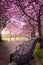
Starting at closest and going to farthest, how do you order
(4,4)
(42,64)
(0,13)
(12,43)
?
(42,64) → (4,4) → (0,13) → (12,43)

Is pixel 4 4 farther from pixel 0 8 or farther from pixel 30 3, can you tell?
pixel 30 3

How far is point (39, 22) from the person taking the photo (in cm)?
882

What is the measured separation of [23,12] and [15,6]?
1.06 feet

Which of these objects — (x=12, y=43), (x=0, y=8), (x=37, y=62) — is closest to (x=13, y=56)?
(x=37, y=62)

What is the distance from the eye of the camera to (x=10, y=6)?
8164mm

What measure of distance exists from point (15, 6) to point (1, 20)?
78 cm

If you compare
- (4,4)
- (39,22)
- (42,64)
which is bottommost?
(42,64)

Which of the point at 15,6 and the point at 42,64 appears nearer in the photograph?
the point at 42,64

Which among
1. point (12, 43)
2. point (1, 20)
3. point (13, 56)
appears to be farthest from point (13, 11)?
point (12, 43)

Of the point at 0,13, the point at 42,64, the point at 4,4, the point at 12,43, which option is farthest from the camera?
the point at 12,43

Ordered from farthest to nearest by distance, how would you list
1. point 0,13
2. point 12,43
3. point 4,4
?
point 12,43
point 0,13
point 4,4

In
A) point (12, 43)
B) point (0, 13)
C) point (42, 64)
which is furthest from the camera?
point (12, 43)

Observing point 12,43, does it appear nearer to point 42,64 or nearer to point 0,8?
point 0,8

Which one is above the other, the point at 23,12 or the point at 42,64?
the point at 23,12
